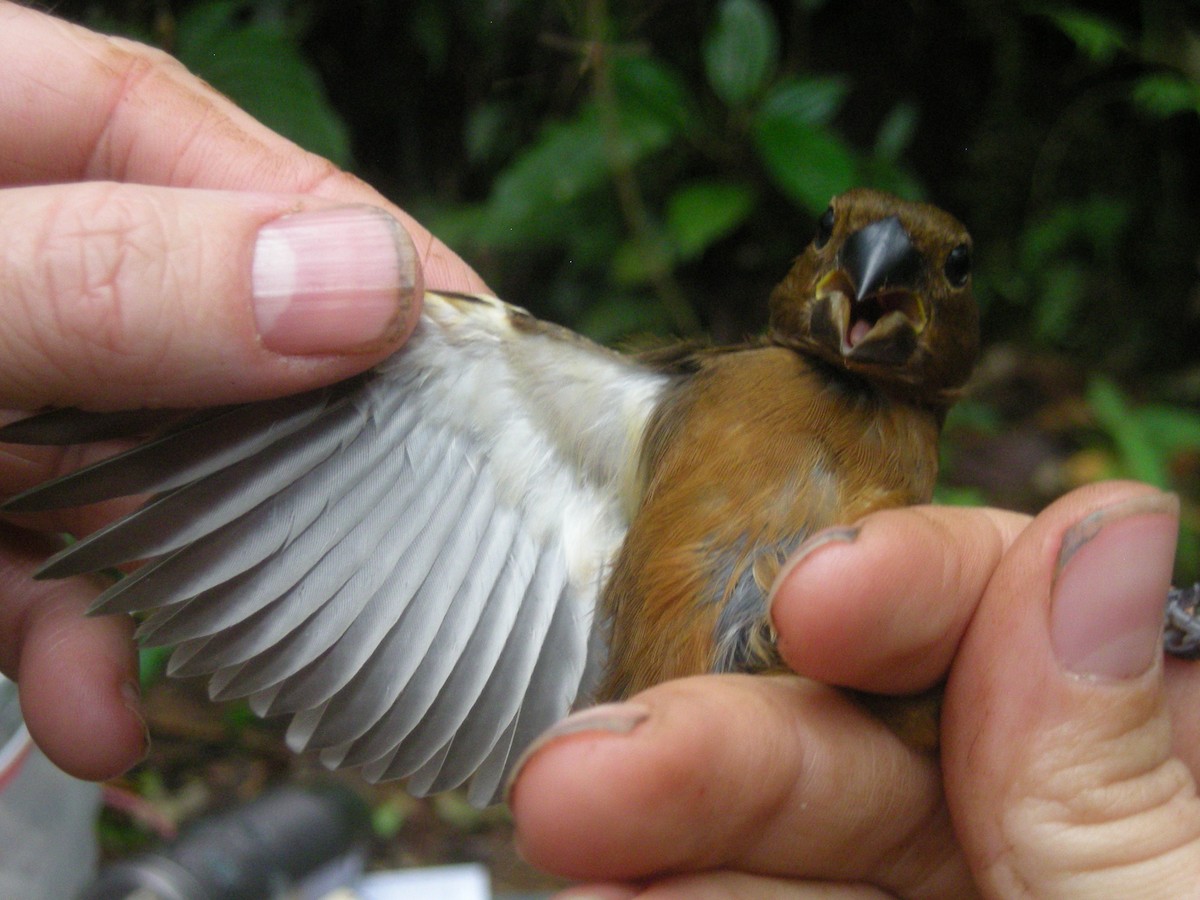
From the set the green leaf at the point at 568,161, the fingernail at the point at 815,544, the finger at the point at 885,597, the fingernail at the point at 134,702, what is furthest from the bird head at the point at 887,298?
the green leaf at the point at 568,161

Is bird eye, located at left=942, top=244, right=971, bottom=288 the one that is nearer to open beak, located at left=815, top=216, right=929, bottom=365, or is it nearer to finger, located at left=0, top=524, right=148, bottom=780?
open beak, located at left=815, top=216, right=929, bottom=365

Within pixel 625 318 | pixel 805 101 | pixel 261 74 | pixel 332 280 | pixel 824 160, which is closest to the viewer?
pixel 332 280

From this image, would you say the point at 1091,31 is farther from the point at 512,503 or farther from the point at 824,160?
the point at 512,503

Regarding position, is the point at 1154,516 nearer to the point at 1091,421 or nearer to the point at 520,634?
the point at 520,634

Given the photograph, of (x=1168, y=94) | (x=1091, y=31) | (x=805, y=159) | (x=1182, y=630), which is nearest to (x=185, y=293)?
(x=1182, y=630)

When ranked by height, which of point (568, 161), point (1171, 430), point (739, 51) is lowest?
point (1171, 430)

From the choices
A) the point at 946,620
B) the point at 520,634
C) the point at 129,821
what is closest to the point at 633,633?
the point at 520,634

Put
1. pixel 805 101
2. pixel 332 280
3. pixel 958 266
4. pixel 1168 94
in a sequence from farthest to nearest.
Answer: pixel 805 101 < pixel 1168 94 < pixel 958 266 < pixel 332 280
